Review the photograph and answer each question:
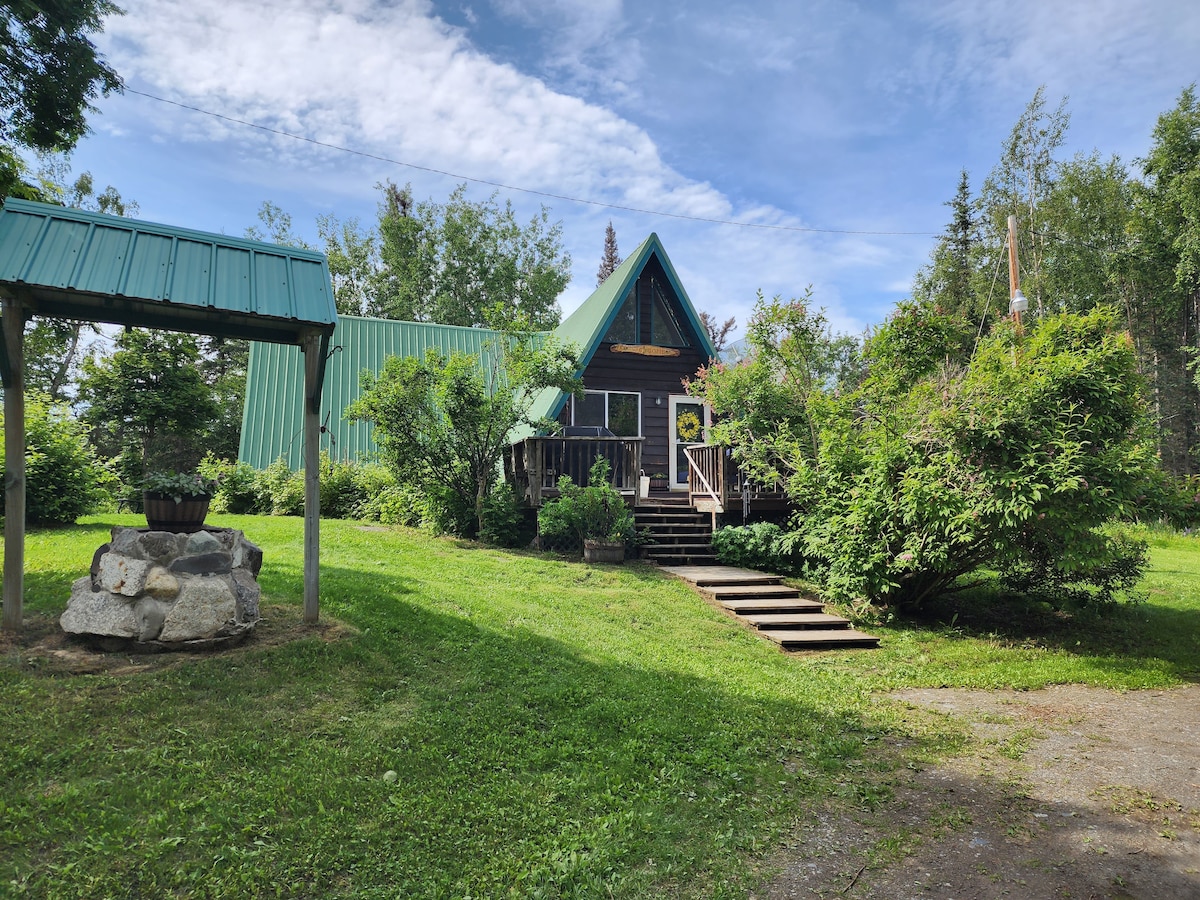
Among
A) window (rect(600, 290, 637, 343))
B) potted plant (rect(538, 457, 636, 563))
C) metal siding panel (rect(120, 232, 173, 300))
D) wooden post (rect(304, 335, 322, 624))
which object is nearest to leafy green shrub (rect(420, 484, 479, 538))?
potted plant (rect(538, 457, 636, 563))

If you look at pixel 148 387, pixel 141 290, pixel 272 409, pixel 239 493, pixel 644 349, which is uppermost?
pixel 644 349

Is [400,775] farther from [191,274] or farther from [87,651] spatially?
[191,274]

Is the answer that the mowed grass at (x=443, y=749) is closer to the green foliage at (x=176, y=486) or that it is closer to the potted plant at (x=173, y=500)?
the potted plant at (x=173, y=500)

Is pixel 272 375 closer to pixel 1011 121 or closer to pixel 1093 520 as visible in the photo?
pixel 1093 520

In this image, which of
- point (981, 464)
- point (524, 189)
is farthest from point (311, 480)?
point (524, 189)

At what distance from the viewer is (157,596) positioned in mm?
4699

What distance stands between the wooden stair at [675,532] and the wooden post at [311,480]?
22.3 feet

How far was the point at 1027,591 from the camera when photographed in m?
9.48

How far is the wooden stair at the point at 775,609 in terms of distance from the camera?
25.5 ft

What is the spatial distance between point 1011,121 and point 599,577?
28.6 meters

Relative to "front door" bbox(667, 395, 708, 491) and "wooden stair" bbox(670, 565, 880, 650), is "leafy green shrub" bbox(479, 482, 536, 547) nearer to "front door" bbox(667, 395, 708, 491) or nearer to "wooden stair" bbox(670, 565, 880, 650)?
"wooden stair" bbox(670, 565, 880, 650)

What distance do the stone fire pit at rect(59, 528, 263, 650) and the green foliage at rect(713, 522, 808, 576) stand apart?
26.0 ft

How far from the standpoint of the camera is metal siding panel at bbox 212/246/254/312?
196 inches

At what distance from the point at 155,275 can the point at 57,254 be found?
632 millimetres
